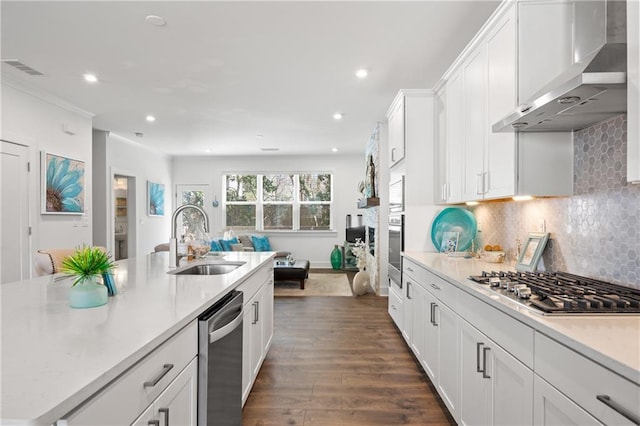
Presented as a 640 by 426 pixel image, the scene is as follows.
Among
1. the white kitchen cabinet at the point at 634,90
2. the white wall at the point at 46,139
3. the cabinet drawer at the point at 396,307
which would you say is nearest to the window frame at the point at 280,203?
the white wall at the point at 46,139

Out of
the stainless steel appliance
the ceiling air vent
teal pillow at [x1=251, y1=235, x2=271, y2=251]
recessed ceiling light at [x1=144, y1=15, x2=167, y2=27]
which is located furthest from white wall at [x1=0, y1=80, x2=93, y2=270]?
the stainless steel appliance

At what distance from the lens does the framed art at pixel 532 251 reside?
7.04 feet

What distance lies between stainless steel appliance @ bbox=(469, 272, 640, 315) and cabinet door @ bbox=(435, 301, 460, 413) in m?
0.36

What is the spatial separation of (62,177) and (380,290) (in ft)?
15.8

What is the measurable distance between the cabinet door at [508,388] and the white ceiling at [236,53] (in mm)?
2350

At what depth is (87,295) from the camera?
4.13 feet

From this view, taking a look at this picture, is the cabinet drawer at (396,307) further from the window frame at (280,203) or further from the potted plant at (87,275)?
the window frame at (280,203)

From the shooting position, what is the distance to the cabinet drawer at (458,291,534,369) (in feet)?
4.06

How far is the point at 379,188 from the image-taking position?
18.4ft

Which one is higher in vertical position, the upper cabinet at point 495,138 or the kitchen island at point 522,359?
the upper cabinet at point 495,138

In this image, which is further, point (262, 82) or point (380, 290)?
point (380, 290)

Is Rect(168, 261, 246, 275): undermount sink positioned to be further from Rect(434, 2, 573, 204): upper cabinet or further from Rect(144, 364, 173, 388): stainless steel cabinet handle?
Rect(434, 2, 573, 204): upper cabinet

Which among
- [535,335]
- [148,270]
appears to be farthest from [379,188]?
[535,335]

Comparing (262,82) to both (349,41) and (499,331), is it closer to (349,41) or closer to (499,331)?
(349,41)
